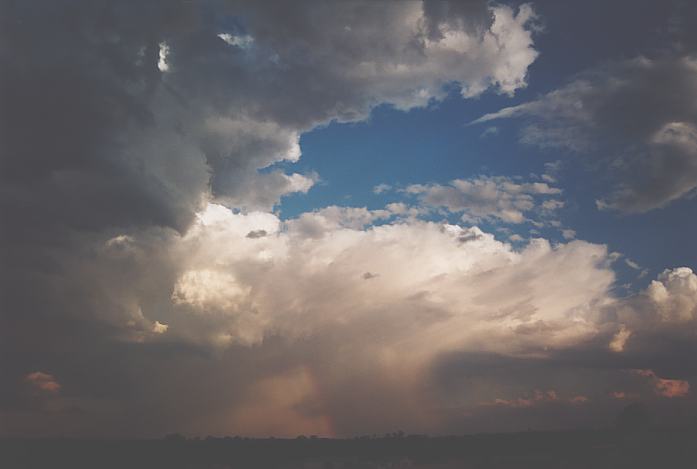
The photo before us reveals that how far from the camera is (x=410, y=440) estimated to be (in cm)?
9450

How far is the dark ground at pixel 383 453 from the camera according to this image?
7050 cm

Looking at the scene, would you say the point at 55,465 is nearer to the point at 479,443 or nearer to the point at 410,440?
the point at 410,440

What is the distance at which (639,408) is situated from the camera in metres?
153

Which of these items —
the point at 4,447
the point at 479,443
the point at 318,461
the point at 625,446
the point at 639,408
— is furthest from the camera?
the point at 639,408

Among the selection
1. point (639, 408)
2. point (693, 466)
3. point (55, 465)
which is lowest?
point (693, 466)

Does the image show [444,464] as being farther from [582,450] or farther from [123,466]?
[123,466]

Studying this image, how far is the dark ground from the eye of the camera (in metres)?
70.5

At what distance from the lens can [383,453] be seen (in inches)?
3246

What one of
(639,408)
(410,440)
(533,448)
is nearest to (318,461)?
(410,440)

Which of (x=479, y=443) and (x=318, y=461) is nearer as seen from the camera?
(x=318, y=461)

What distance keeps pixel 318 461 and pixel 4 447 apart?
176 ft

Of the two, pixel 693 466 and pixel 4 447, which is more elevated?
pixel 4 447

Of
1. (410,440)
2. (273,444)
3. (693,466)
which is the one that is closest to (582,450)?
(693,466)

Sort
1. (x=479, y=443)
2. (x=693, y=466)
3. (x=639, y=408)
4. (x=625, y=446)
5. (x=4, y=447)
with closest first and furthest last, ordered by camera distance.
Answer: (x=693, y=466) → (x=625, y=446) → (x=4, y=447) → (x=479, y=443) → (x=639, y=408)
